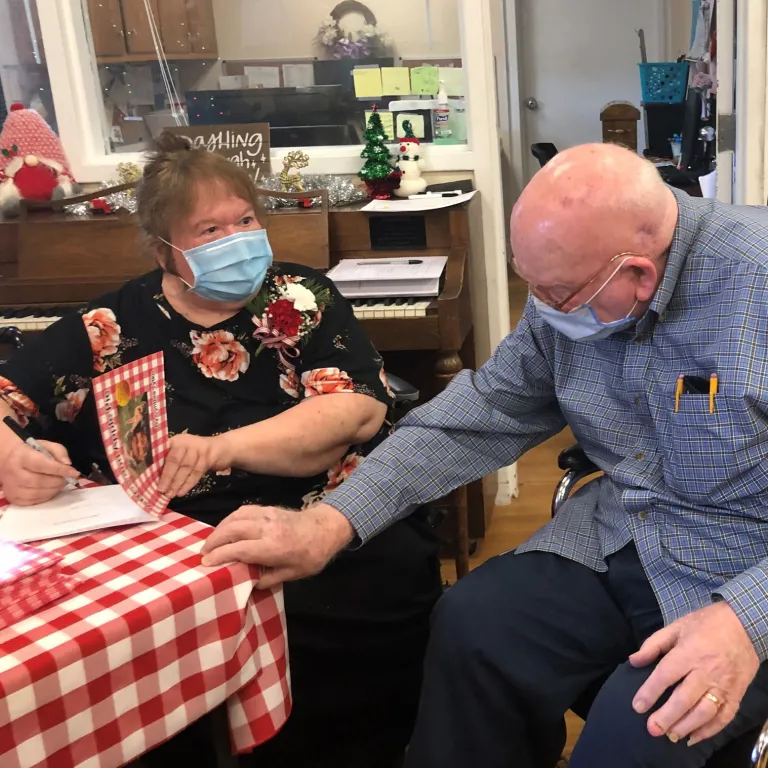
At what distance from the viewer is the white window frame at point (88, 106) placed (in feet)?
8.75

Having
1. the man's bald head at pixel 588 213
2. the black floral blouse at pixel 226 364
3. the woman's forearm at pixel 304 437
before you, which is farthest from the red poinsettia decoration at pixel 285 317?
the man's bald head at pixel 588 213

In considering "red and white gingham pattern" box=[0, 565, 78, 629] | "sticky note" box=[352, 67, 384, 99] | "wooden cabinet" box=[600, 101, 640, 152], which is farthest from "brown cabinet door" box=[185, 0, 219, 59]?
"red and white gingham pattern" box=[0, 565, 78, 629]

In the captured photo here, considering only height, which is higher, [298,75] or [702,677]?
[298,75]

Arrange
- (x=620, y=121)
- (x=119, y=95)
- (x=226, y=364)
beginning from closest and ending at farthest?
(x=226, y=364) < (x=119, y=95) < (x=620, y=121)

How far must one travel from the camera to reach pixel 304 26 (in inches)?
114

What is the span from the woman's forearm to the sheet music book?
0.73 metres

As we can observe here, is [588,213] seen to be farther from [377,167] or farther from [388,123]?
[388,123]

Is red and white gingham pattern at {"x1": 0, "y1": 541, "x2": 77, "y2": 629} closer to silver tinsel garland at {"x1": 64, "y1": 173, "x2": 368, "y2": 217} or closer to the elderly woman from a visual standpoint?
the elderly woman

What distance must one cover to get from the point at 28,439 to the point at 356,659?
2.35 ft

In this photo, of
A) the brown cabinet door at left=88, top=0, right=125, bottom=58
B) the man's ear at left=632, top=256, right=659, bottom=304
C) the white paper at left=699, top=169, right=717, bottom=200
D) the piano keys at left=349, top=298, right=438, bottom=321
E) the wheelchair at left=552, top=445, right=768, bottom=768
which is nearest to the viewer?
the wheelchair at left=552, top=445, right=768, bottom=768

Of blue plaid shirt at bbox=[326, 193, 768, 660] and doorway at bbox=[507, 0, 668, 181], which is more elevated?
doorway at bbox=[507, 0, 668, 181]

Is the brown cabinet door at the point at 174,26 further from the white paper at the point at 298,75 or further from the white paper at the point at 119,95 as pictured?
the white paper at the point at 298,75

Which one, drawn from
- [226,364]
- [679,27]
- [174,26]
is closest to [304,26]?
A: [174,26]

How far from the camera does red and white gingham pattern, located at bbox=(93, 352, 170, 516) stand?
45.3 inches
